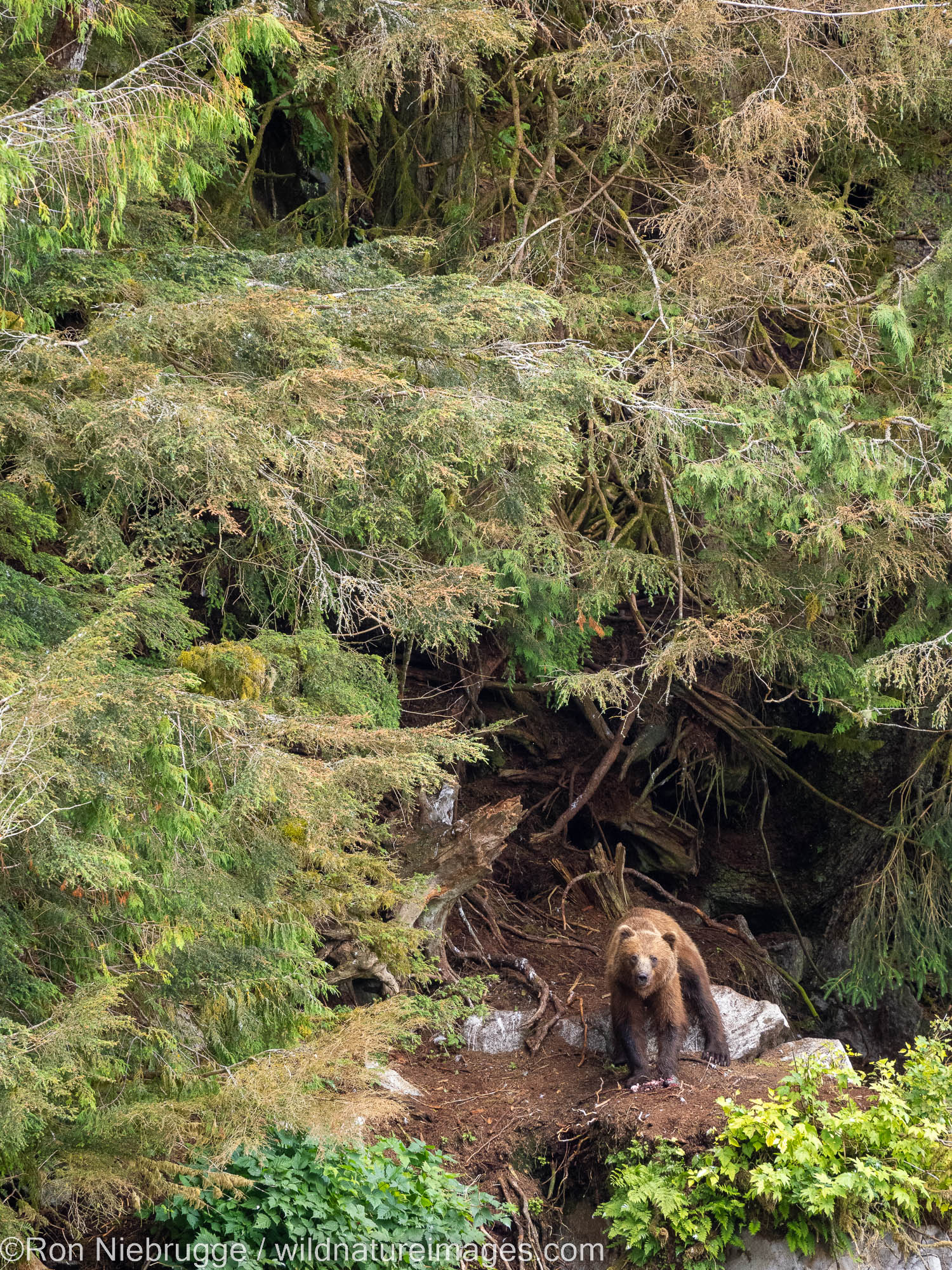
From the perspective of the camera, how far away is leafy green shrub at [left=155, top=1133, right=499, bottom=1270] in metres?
4.62

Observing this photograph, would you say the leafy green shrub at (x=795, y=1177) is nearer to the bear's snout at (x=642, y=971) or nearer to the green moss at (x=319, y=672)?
the bear's snout at (x=642, y=971)

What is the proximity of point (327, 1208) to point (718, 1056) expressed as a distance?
9.07ft

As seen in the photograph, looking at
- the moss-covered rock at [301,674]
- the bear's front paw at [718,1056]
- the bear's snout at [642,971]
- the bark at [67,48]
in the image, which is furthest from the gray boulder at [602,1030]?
the bark at [67,48]

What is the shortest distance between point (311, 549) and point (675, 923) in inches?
138

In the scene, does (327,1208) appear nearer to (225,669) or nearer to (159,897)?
(159,897)

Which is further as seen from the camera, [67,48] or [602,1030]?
[602,1030]

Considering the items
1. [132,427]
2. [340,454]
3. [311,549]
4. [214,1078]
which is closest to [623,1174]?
[214,1078]

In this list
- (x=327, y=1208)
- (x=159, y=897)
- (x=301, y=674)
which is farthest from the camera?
(x=301, y=674)

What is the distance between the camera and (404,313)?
5.15 meters

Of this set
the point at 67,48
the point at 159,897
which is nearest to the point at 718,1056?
the point at 159,897

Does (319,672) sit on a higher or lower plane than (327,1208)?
higher

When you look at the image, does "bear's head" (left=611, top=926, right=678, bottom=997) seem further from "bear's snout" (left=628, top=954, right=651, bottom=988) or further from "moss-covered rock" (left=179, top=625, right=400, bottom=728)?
"moss-covered rock" (left=179, top=625, right=400, bottom=728)

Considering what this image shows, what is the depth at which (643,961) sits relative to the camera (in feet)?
20.1

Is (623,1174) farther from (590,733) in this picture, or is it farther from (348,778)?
(590,733)
